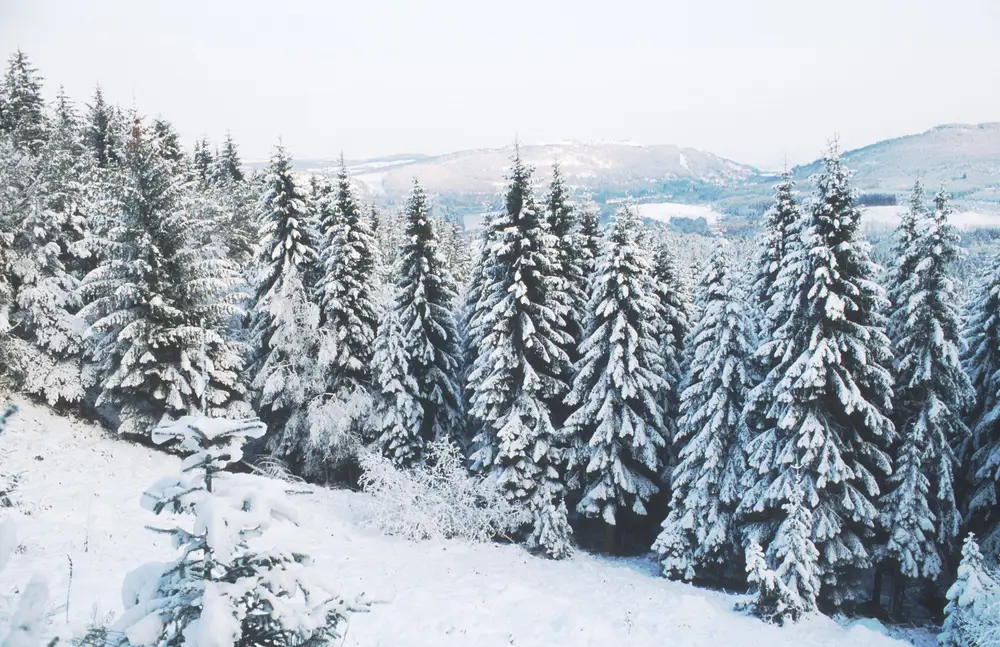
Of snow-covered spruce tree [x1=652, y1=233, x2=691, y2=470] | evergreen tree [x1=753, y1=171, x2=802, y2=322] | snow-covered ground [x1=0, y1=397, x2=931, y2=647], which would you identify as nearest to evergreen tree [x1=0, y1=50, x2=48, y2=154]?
snow-covered ground [x1=0, y1=397, x2=931, y2=647]

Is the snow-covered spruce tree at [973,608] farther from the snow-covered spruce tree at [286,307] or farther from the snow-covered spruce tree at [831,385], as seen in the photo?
the snow-covered spruce tree at [286,307]

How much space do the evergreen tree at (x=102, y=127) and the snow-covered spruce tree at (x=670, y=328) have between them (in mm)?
39001

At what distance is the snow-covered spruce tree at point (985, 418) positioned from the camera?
69.4 feet

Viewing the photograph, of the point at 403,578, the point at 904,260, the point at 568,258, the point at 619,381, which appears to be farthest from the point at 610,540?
the point at 904,260

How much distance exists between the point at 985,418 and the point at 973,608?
29.9ft

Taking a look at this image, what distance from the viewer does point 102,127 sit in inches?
1789

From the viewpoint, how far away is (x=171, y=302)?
74.1 ft

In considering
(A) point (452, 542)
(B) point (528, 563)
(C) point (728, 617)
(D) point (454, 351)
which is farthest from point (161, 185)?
(C) point (728, 617)

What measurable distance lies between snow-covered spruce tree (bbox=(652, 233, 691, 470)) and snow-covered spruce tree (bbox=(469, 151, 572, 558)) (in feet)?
17.9

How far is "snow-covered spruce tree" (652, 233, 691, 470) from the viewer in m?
27.4

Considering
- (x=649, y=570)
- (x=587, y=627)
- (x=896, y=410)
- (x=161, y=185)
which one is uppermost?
(x=161, y=185)

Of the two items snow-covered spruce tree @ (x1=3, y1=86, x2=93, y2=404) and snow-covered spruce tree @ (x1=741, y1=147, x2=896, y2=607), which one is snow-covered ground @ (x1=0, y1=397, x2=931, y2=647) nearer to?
snow-covered spruce tree @ (x1=3, y1=86, x2=93, y2=404)

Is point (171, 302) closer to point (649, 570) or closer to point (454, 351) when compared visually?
point (454, 351)

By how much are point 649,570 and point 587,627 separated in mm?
13112
